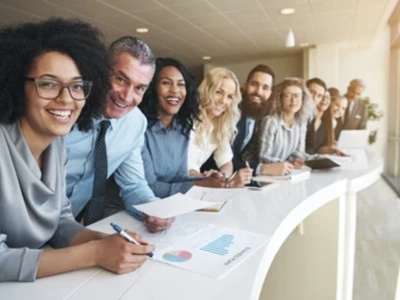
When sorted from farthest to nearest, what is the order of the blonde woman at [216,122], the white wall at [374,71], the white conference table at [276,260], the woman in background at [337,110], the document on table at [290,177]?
the white wall at [374,71] → the woman in background at [337,110] → the blonde woman at [216,122] → the document on table at [290,177] → the white conference table at [276,260]

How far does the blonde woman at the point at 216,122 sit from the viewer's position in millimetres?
2129

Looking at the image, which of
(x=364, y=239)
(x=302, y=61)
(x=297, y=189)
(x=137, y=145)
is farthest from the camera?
(x=302, y=61)

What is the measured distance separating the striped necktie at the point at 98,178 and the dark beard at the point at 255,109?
1.50 metres

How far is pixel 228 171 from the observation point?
7.43 feet

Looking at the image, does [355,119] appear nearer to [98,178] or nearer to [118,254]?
[98,178]

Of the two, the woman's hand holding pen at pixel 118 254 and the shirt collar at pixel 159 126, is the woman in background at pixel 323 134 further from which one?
the woman's hand holding pen at pixel 118 254

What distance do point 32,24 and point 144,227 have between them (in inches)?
26.9

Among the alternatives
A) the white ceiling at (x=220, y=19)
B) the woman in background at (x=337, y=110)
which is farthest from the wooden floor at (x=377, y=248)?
the white ceiling at (x=220, y=19)

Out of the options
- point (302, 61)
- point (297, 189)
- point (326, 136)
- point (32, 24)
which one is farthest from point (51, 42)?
point (302, 61)

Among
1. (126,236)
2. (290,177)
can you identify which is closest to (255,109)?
(290,177)

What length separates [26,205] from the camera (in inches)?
33.9

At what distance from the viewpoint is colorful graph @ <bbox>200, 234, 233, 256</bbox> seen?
0.94 m

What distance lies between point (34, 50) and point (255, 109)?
77.7 inches

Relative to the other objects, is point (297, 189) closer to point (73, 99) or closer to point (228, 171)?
point (228, 171)
